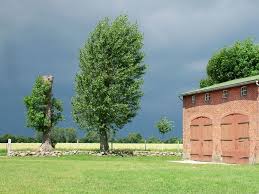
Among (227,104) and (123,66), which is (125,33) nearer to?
(123,66)

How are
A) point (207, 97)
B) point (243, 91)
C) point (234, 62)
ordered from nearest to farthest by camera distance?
point (243, 91) < point (207, 97) < point (234, 62)

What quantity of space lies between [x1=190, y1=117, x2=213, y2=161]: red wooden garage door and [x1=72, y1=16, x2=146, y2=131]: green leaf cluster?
1319 cm

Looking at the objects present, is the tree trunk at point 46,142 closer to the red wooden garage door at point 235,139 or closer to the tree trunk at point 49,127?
the tree trunk at point 49,127

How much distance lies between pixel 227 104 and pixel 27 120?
98.2 feet

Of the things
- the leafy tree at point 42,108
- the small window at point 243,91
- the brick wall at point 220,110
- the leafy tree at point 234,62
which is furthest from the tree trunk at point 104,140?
the leafy tree at point 234,62

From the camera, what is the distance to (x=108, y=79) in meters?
58.1

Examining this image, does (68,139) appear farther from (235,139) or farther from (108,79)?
(235,139)

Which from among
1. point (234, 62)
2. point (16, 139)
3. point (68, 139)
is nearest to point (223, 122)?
point (234, 62)

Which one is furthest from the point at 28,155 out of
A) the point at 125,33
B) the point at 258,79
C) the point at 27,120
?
the point at 258,79

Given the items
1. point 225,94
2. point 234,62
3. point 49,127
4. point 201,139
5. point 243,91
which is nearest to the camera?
point 243,91

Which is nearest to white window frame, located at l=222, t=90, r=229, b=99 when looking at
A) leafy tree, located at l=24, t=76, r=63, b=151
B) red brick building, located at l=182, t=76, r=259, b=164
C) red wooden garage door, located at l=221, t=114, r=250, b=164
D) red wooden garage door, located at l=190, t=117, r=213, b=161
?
red brick building, located at l=182, t=76, r=259, b=164

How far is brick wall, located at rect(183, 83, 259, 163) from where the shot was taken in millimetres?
37844

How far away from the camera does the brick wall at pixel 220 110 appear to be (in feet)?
124

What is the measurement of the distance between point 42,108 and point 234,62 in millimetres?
29310
